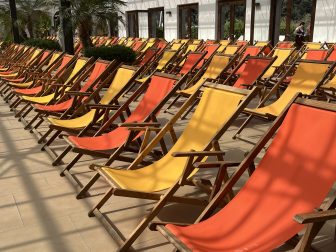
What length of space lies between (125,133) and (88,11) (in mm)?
7467

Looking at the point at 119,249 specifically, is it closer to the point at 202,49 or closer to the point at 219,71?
the point at 219,71

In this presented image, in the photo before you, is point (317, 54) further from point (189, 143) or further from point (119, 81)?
point (189, 143)

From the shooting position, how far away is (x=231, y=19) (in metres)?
16.3

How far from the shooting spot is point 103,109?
13.8ft

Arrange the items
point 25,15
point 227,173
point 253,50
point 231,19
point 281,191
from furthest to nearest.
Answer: point 25,15, point 231,19, point 253,50, point 227,173, point 281,191

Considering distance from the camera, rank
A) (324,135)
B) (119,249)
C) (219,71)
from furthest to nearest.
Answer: (219,71) < (119,249) < (324,135)

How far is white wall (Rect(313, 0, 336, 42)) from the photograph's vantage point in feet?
39.8

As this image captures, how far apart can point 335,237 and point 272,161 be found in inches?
25.5

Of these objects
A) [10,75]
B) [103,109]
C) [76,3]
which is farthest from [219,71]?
[76,3]

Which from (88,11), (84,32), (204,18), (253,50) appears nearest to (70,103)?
(253,50)

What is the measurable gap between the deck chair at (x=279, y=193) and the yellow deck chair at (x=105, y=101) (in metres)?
2.14

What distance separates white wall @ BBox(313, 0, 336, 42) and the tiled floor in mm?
9654

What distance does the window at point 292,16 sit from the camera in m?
14.0

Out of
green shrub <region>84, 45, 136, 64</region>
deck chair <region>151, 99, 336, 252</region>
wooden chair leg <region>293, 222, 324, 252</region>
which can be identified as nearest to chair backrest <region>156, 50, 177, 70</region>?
green shrub <region>84, 45, 136, 64</region>
